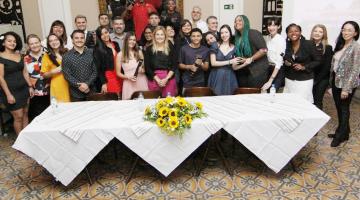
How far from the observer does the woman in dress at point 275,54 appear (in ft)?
14.4

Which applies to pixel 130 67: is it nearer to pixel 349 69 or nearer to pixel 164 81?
pixel 164 81

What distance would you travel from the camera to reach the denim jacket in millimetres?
3719

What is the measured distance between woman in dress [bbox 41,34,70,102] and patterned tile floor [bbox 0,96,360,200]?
2.99 ft

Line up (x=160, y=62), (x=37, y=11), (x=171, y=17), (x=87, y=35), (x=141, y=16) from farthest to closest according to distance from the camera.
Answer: (x=37, y=11)
(x=141, y=16)
(x=171, y=17)
(x=87, y=35)
(x=160, y=62)

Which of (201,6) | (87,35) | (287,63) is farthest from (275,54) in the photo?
(201,6)

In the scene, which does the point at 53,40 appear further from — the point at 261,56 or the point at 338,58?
the point at 338,58

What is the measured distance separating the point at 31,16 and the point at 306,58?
524 centimetres

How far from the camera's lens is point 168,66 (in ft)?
14.3

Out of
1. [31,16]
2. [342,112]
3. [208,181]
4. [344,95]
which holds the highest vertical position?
[31,16]

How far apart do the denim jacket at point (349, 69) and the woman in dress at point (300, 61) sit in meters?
0.33

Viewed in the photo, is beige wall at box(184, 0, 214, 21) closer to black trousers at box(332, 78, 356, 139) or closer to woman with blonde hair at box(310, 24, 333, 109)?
woman with blonde hair at box(310, 24, 333, 109)

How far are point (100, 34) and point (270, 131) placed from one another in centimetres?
259

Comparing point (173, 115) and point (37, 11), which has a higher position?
point (37, 11)

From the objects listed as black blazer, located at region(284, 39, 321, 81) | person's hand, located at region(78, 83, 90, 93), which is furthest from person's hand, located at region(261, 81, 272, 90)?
person's hand, located at region(78, 83, 90, 93)
